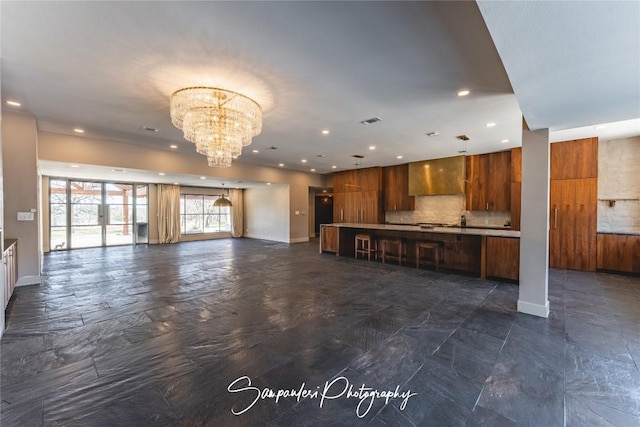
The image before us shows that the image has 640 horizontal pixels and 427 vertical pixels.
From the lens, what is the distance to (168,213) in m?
10.3

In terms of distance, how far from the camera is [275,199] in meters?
10.9

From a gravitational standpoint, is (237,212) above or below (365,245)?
above

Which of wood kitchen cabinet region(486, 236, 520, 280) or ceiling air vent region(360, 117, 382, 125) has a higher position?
ceiling air vent region(360, 117, 382, 125)

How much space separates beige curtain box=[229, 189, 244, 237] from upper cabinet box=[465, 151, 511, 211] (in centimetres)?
958

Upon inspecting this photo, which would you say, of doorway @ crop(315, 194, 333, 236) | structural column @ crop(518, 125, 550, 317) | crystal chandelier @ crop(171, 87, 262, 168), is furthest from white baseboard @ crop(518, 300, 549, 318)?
doorway @ crop(315, 194, 333, 236)

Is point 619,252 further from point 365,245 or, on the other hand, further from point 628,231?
point 365,245

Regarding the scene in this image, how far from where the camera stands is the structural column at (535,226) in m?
3.23

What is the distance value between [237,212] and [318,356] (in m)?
10.9

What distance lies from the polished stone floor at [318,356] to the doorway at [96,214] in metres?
5.55

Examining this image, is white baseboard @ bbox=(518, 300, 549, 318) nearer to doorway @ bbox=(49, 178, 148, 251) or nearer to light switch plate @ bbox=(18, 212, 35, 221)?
light switch plate @ bbox=(18, 212, 35, 221)

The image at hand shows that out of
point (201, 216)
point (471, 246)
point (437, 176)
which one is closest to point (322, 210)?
point (201, 216)

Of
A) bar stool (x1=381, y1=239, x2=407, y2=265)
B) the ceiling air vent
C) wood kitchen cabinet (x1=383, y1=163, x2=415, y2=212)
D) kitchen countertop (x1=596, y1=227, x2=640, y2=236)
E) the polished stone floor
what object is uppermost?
the ceiling air vent

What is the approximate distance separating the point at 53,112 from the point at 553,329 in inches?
302

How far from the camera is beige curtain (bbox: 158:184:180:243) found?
1010 centimetres
